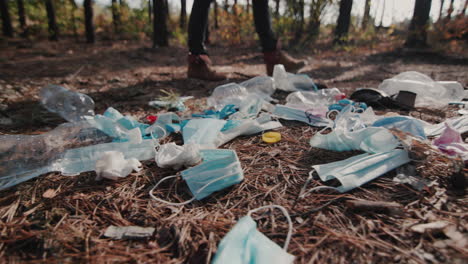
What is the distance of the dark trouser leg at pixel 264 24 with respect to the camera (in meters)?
2.96

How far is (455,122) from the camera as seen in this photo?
158 cm

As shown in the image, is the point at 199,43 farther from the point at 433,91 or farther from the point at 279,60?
the point at 433,91

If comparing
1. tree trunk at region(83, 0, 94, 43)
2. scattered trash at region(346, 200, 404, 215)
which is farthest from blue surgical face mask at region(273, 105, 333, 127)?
tree trunk at region(83, 0, 94, 43)

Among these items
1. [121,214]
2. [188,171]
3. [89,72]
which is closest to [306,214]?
[188,171]

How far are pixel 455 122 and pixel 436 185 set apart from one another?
857mm

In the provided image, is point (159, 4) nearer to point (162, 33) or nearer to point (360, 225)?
point (162, 33)

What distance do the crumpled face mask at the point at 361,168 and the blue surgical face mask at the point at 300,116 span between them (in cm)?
54

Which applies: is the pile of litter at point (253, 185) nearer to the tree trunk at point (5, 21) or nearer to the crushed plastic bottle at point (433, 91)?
the crushed plastic bottle at point (433, 91)

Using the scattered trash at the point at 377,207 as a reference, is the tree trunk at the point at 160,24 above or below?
above

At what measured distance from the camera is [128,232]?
33.8 inches

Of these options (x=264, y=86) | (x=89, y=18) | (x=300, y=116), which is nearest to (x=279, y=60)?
(x=264, y=86)

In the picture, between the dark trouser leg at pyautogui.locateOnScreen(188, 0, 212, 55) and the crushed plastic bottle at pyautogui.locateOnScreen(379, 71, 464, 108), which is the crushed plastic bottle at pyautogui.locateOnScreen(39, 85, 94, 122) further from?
the crushed plastic bottle at pyautogui.locateOnScreen(379, 71, 464, 108)

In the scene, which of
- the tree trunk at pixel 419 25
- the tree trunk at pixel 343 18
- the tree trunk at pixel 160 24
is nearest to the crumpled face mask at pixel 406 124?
the tree trunk at pixel 160 24

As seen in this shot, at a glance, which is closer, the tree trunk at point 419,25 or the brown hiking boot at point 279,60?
the brown hiking boot at point 279,60
